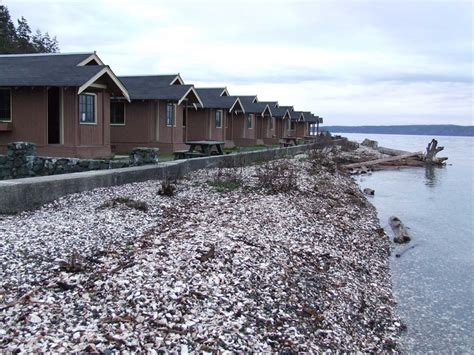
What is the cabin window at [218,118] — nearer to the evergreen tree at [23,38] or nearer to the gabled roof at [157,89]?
the gabled roof at [157,89]

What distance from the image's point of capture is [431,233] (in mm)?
13008

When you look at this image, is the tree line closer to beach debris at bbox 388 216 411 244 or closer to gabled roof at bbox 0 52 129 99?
gabled roof at bbox 0 52 129 99

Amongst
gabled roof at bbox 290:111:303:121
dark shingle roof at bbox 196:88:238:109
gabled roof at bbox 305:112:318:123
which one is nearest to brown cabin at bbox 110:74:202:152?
dark shingle roof at bbox 196:88:238:109

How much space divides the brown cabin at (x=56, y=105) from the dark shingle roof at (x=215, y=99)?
10.6m

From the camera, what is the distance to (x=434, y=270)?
952 cm

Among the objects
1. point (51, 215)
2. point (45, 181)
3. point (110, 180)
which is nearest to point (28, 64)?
point (110, 180)

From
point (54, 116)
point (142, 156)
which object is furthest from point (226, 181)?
point (54, 116)

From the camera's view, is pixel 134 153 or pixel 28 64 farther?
pixel 28 64

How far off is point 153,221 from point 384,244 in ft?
17.8

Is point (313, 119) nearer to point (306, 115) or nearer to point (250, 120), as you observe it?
point (306, 115)

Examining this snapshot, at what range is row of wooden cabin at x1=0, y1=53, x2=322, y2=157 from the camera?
17422 millimetres

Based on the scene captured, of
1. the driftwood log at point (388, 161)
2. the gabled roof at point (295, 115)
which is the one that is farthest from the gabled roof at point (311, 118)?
the driftwood log at point (388, 161)

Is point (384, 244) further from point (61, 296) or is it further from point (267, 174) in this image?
point (61, 296)

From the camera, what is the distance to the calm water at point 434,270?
21.6 ft
